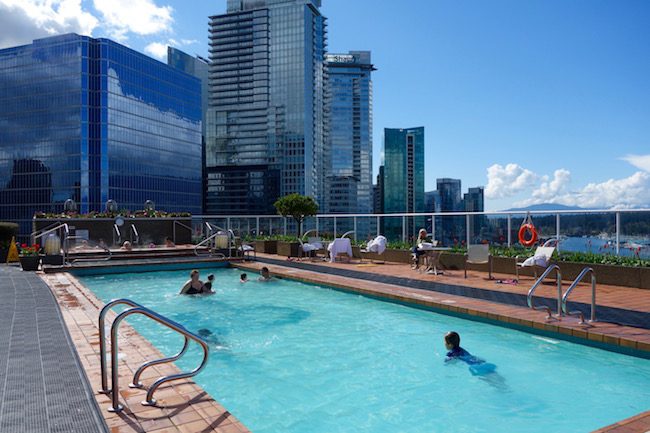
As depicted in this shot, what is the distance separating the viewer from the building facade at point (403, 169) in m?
178

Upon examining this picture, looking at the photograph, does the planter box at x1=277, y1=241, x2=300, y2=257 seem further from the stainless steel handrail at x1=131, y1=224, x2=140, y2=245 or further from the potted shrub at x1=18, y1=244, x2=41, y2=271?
the potted shrub at x1=18, y1=244, x2=41, y2=271

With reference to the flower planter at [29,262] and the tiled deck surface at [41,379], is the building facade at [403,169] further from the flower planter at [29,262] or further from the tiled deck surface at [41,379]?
the tiled deck surface at [41,379]

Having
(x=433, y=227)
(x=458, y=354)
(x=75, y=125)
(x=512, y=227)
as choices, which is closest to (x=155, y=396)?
(x=458, y=354)

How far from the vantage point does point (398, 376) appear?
5.48 meters

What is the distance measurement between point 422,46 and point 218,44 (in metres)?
119

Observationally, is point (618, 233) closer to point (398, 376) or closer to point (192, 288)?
point (398, 376)

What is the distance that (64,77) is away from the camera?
2911 inches

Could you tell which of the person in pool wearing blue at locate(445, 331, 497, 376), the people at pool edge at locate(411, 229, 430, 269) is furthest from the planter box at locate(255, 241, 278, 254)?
the person in pool wearing blue at locate(445, 331, 497, 376)

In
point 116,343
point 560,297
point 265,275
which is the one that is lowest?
point 265,275

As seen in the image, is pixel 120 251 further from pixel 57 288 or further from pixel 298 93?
pixel 298 93

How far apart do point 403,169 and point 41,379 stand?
17805 cm

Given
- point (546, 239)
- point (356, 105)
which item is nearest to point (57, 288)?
point (546, 239)

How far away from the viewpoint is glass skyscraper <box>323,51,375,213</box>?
5920 inches

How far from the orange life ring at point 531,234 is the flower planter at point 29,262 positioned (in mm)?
11275
